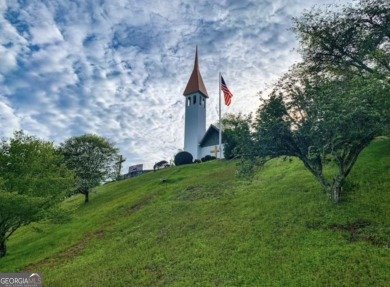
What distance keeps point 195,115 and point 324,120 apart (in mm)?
48695

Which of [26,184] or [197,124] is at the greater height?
[197,124]

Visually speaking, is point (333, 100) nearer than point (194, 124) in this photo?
Yes

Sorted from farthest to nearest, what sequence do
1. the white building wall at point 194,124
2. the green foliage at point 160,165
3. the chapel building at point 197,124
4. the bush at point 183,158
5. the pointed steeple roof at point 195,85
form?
the pointed steeple roof at point 195,85
the green foliage at point 160,165
the white building wall at point 194,124
the chapel building at point 197,124
the bush at point 183,158

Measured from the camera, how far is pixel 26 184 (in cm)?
2684

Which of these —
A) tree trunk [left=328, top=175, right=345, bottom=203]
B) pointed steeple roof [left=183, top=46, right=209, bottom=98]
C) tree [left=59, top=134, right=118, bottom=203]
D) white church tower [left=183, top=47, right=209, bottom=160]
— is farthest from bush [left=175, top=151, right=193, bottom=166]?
tree trunk [left=328, top=175, right=345, bottom=203]

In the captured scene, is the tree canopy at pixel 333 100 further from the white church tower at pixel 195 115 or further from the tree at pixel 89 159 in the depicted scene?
the white church tower at pixel 195 115

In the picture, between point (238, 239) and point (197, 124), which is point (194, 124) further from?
point (238, 239)

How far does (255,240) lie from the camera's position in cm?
1811

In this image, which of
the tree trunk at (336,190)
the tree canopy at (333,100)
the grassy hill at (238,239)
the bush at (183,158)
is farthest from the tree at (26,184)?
the bush at (183,158)

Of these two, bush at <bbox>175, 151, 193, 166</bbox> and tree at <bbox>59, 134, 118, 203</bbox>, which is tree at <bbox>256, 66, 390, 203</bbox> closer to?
tree at <bbox>59, 134, 118, 203</bbox>

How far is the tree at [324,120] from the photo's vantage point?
17469 mm

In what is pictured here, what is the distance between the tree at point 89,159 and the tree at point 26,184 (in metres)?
16.3

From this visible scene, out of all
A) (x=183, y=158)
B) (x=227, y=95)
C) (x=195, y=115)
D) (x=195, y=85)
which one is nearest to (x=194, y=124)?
(x=195, y=115)

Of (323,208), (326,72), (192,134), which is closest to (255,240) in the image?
(323,208)
